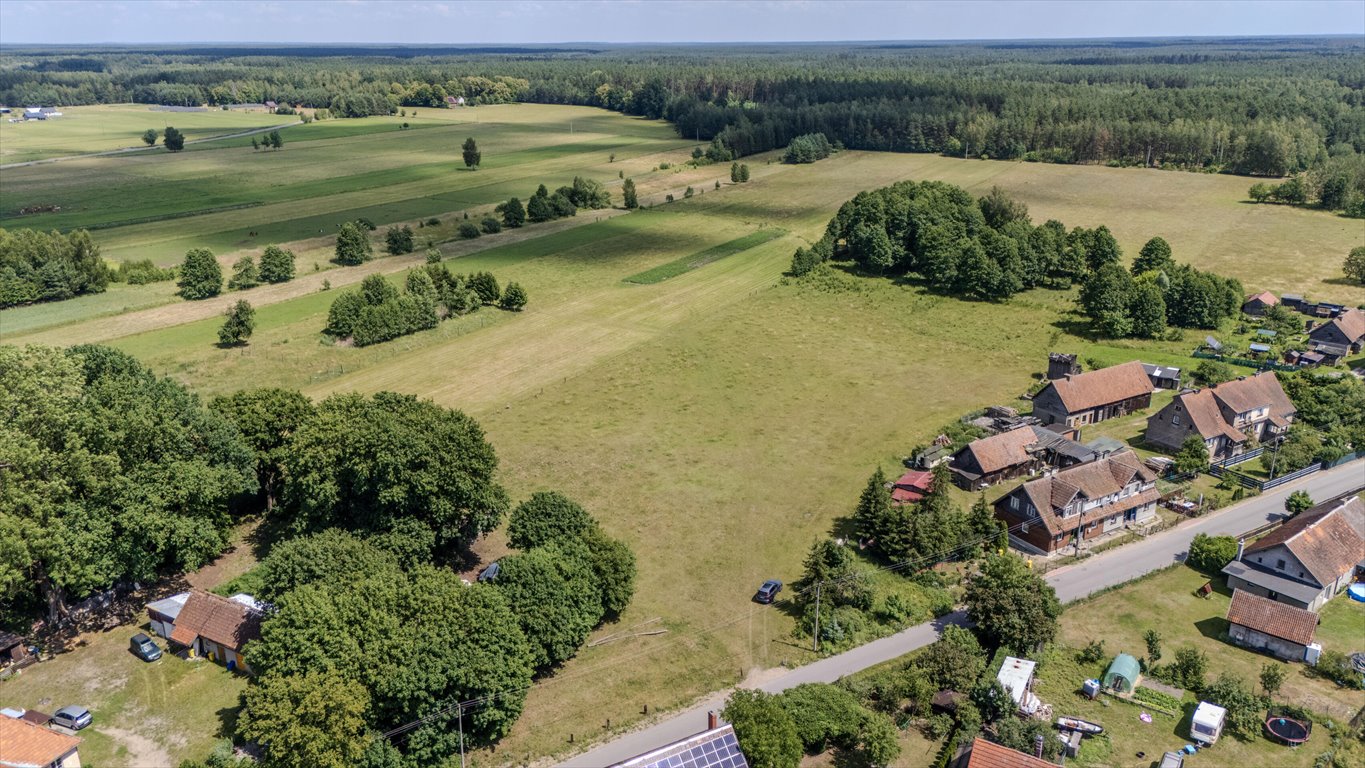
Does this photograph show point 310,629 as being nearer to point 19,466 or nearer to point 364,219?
point 19,466

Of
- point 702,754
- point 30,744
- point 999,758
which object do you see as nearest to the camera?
point 702,754

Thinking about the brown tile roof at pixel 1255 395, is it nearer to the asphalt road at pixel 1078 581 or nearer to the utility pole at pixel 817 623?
the asphalt road at pixel 1078 581

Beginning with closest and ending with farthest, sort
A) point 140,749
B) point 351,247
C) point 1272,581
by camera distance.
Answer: point 140,749, point 1272,581, point 351,247

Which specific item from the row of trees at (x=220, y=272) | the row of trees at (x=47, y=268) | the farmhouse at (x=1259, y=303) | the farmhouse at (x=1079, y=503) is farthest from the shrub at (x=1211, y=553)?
the row of trees at (x=47, y=268)

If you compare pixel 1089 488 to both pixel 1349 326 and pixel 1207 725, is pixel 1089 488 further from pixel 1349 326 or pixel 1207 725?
pixel 1349 326

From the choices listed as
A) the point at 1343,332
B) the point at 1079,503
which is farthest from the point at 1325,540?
the point at 1343,332

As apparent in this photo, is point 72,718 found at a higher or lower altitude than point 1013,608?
higher

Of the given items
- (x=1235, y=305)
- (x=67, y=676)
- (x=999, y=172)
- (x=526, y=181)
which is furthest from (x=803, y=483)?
(x=999, y=172)
